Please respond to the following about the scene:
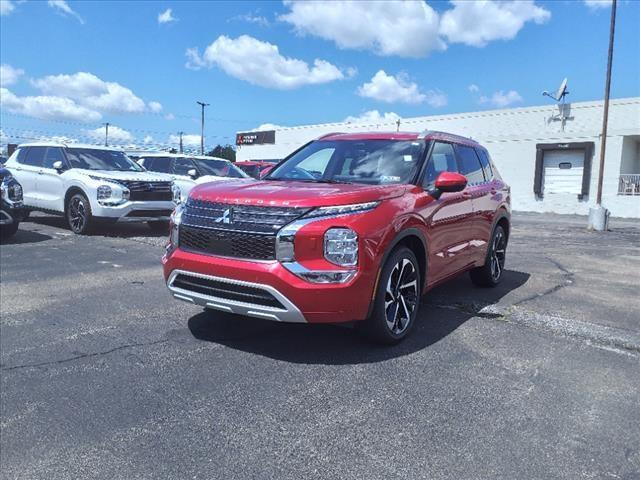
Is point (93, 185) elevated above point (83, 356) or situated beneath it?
elevated above

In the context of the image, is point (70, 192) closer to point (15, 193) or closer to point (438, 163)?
point (15, 193)

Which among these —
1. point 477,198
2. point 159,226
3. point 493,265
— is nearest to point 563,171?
point 159,226

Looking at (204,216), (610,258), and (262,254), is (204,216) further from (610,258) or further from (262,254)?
(610,258)

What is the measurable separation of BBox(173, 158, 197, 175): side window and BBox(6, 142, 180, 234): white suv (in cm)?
122

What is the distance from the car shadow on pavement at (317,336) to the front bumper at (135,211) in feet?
19.0

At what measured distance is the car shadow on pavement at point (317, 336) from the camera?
159 inches

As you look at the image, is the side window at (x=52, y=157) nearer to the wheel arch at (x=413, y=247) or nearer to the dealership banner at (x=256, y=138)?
the wheel arch at (x=413, y=247)

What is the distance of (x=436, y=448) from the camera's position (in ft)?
9.11

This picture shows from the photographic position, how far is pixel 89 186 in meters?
10.0

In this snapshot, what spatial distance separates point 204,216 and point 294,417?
1.72 metres

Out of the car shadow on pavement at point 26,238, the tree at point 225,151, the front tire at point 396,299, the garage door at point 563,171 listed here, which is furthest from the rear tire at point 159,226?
the tree at point 225,151

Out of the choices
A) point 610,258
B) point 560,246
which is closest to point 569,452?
point 610,258

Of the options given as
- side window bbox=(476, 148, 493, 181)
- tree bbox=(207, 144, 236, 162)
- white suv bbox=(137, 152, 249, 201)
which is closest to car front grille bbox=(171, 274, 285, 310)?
side window bbox=(476, 148, 493, 181)

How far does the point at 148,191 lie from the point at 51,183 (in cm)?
221
